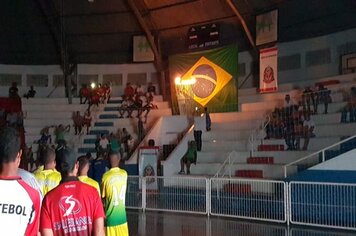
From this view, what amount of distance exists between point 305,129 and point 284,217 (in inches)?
195

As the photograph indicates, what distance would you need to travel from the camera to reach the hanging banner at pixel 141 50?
26906mm

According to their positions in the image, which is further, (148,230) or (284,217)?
(284,217)

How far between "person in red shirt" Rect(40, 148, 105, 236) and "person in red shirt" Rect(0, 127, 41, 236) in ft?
2.49

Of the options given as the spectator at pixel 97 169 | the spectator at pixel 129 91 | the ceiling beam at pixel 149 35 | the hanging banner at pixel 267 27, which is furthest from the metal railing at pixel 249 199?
the ceiling beam at pixel 149 35

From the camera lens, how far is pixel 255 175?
16.8 metres

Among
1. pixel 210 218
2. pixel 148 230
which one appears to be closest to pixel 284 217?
pixel 210 218

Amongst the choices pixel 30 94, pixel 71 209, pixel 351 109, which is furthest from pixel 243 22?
pixel 71 209

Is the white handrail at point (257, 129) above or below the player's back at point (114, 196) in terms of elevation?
above

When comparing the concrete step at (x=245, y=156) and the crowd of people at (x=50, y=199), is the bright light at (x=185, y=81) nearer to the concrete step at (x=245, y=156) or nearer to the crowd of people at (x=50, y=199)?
the concrete step at (x=245, y=156)

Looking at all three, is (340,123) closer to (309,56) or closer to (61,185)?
(309,56)

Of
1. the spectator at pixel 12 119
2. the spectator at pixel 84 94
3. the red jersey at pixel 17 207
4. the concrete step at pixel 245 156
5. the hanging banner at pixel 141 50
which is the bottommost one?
the concrete step at pixel 245 156

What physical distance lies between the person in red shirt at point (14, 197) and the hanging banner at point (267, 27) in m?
19.5

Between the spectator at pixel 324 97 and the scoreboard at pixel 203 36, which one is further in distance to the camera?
the scoreboard at pixel 203 36

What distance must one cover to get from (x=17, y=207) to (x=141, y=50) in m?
24.3
